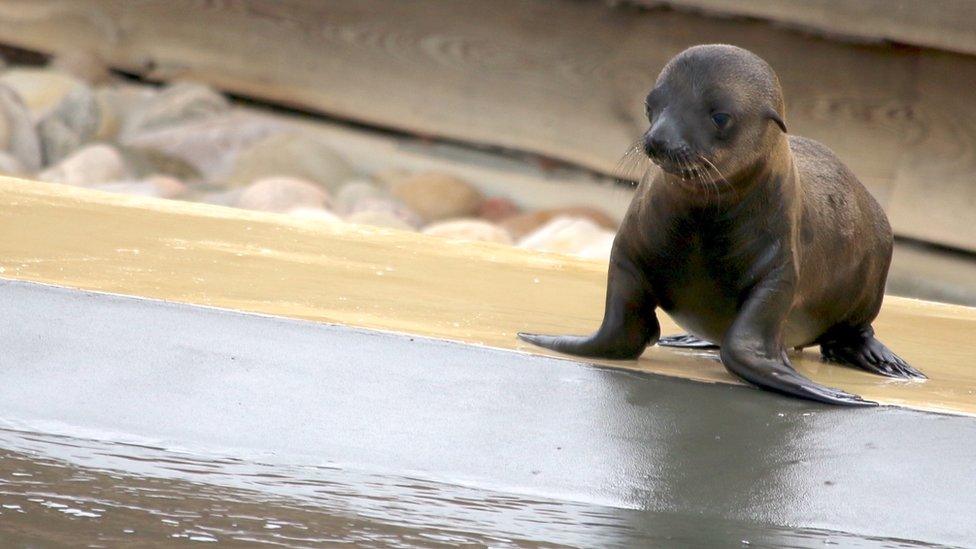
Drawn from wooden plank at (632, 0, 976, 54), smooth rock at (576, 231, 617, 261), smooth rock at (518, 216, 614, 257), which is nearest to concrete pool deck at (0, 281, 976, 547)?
wooden plank at (632, 0, 976, 54)

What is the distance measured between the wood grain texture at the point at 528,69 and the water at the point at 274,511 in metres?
4.48

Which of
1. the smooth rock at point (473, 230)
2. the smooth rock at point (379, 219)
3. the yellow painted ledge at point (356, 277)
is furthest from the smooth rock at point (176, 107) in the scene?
the yellow painted ledge at point (356, 277)

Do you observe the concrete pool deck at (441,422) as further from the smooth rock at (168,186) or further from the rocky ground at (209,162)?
the smooth rock at (168,186)

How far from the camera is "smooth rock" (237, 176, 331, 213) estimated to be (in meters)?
7.50

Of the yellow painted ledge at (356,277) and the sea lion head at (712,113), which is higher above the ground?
the sea lion head at (712,113)

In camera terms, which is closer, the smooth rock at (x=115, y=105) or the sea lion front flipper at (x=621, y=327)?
the sea lion front flipper at (x=621, y=327)

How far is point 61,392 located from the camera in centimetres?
271

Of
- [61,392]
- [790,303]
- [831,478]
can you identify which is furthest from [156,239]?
[831,478]

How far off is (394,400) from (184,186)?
17.5 ft

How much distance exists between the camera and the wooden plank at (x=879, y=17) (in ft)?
19.7

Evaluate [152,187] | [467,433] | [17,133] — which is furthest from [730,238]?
[17,133]

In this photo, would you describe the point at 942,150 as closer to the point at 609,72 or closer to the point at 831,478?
the point at 609,72

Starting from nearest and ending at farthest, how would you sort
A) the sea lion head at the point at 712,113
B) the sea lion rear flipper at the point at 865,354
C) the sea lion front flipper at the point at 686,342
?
the sea lion head at the point at 712,113 < the sea lion rear flipper at the point at 865,354 < the sea lion front flipper at the point at 686,342

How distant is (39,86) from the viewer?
28.6 ft
